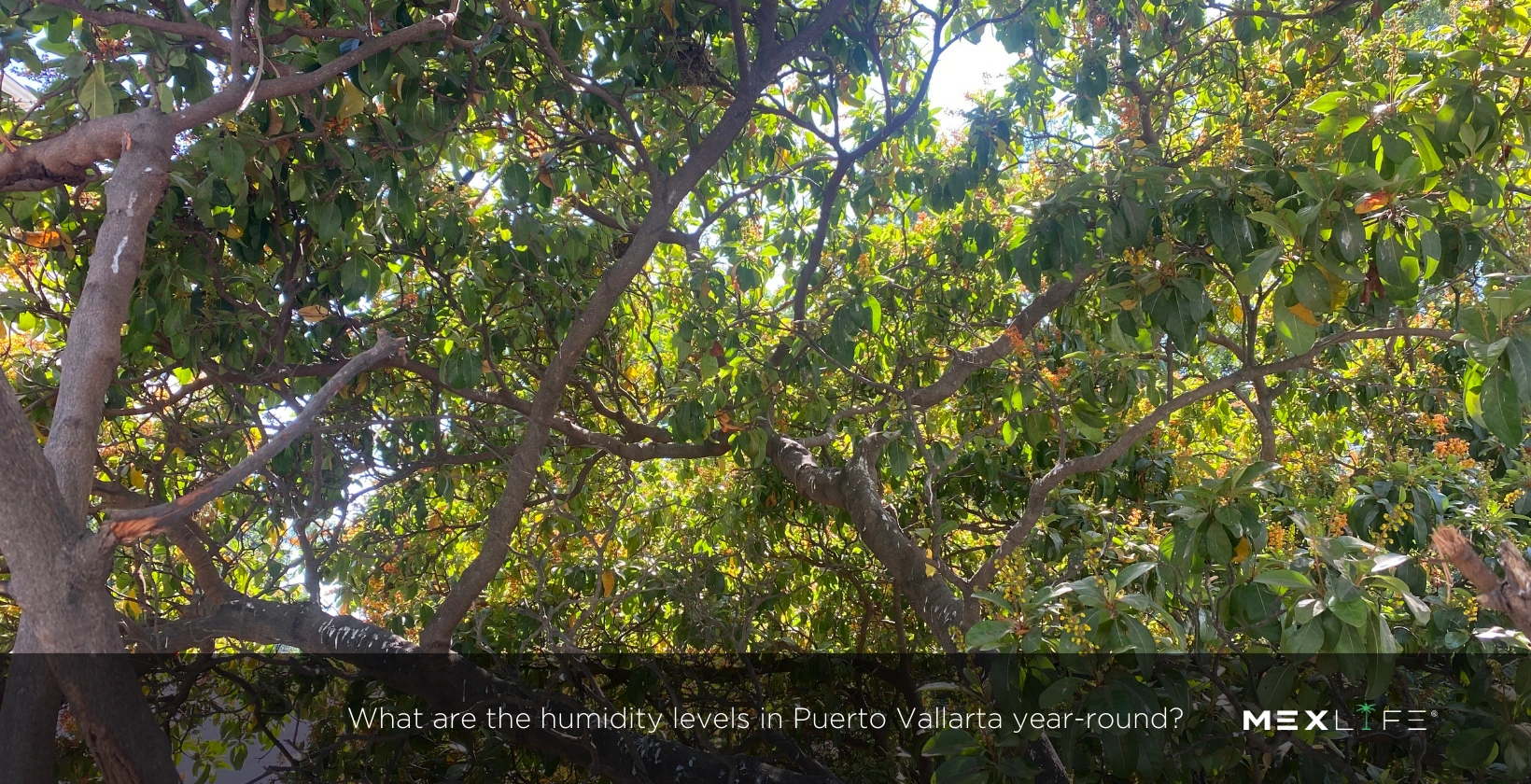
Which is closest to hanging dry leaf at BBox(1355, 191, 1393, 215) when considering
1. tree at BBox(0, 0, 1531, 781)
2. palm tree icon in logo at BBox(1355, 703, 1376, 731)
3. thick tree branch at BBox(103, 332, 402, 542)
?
tree at BBox(0, 0, 1531, 781)

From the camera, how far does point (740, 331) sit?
9.65 ft

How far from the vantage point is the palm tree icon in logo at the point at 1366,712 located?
6.19 feet

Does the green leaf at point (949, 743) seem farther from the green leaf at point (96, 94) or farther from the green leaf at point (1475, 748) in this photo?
the green leaf at point (96, 94)

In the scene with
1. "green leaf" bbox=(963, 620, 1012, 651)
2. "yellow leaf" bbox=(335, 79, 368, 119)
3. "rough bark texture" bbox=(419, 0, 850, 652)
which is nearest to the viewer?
"green leaf" bbox=(963, 620, 1012, 651)

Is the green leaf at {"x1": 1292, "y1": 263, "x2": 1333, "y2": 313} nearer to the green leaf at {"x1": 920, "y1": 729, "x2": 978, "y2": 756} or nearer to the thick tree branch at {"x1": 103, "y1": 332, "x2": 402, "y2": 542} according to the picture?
the green leaf at {"x1": 920, "y1": 729, "x2": 978, "y2": 756}

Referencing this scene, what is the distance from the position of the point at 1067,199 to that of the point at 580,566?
2.22 meters

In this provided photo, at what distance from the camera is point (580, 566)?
336 cm

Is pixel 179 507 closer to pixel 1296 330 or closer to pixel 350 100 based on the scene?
pixel 350 100

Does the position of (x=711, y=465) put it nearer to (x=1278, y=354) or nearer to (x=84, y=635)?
(x=1278, y=354)

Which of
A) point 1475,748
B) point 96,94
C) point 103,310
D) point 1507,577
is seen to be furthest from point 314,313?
point 1475,748

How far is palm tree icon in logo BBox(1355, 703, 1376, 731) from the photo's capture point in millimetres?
1888
